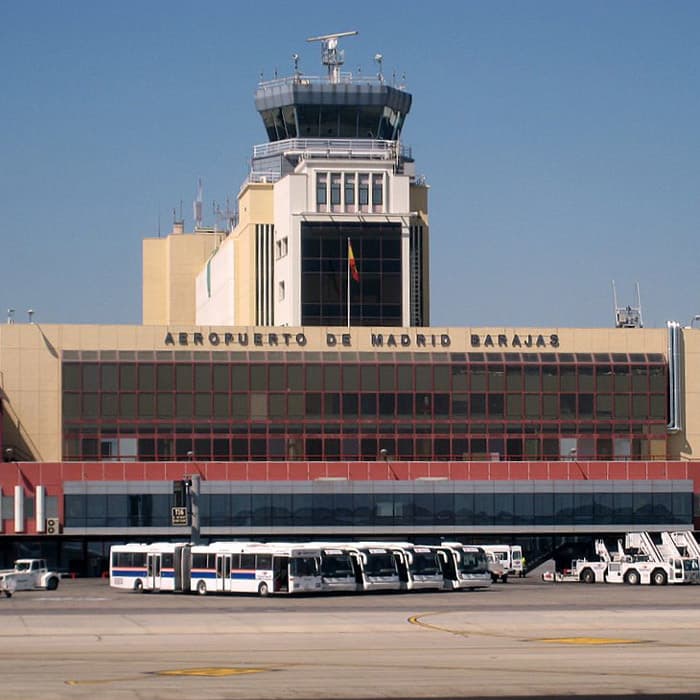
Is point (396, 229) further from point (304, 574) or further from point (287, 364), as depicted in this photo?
point (304, 574)

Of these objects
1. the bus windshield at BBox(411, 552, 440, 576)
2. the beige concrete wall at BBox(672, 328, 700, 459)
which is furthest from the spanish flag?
the bus windshield at BBox(411, 552, 440, 576)

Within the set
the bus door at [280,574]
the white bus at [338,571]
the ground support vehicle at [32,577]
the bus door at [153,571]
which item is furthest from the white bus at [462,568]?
the ground support vehicle at [32,577]

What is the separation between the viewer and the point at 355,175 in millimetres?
143750

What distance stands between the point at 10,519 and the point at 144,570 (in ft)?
95.3

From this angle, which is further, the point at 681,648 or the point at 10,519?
the point at 10,519

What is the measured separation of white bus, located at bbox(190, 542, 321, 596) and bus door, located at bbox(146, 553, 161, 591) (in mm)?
4032

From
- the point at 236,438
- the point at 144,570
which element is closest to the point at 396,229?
the point at 236,438

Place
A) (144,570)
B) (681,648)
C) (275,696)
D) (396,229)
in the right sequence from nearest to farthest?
(275,696), (681,648), (144,570), (396,229)

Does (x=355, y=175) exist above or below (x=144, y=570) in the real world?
above

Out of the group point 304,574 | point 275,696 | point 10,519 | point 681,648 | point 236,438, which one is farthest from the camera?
point 236,438

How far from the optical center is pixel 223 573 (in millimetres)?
93000

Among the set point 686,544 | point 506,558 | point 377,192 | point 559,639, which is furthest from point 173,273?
point 559,639

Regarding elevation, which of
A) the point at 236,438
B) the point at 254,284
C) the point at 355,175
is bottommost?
the point at 236,438

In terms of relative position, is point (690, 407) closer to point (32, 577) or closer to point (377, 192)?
point (377, 192)
